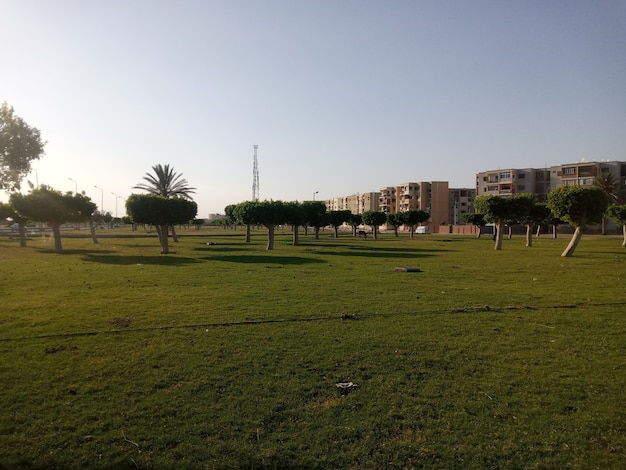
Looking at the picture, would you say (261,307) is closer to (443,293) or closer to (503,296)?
(443,293)

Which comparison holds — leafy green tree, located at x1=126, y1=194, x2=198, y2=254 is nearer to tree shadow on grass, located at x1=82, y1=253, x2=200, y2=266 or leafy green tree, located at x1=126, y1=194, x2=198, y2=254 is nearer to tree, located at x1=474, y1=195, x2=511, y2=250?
tree shadow on grass, located at x1=82, y1=253, x2=200, y2=266

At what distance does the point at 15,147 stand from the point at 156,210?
11977 mm

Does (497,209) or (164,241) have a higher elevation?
(497,209)

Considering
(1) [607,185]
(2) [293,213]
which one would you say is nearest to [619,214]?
(2) [293,213]

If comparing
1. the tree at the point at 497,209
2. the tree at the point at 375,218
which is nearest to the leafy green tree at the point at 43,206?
the tree at the point at 497,209

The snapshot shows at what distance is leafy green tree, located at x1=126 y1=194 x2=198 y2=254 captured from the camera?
36188mm

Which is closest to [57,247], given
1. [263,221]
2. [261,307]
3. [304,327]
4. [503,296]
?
[263,221]

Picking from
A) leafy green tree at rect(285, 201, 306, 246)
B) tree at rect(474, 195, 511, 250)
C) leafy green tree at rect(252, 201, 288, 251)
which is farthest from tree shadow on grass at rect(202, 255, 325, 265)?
tree at rect(474, 195, 511, 250)

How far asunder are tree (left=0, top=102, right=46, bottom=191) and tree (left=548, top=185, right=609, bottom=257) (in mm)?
44383

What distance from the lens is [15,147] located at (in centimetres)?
3347

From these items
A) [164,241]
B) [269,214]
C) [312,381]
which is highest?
[269,214]

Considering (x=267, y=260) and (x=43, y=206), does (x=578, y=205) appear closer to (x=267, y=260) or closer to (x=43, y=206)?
(x=267, y=260)

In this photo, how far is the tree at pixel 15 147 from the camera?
108 feet

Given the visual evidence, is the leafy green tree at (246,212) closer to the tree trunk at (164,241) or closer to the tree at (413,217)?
the tree trunk at (164,241)
